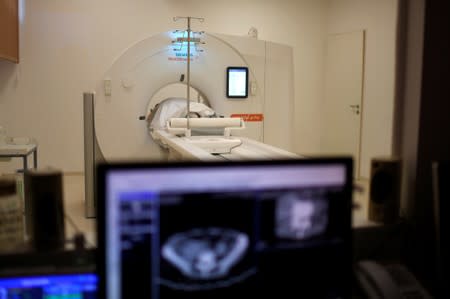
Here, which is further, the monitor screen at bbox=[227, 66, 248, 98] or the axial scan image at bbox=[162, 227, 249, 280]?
the monitor screen at bbox=[227, 66, 248, 98]

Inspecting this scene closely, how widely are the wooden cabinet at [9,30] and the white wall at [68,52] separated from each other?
0.68 ft

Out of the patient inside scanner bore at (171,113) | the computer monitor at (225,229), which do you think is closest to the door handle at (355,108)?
the patient inside scanner bore at (171,113)

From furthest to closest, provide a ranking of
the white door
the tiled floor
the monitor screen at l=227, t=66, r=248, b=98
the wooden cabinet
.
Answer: the white door
the wooden cabinet
the monitor screen at l=227, t=66, r=248, b=98
the tiled floor

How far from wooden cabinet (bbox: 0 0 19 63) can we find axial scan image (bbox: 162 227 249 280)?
428 centimetres

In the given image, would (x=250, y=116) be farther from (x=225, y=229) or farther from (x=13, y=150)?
(x=225, y=229)

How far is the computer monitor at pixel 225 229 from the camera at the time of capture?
2.72 ft

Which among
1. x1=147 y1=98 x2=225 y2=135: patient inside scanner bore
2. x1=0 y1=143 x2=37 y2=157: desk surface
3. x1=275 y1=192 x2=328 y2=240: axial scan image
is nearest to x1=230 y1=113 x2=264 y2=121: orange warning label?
x1=147 y1=98 x2=225 y2=135: patient inside scanner bore

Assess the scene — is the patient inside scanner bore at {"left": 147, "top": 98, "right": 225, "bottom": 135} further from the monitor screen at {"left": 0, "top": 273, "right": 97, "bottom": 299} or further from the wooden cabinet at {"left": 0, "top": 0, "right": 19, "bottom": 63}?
the monitor screen at {"left": 0, "top": 273, "right": 97, "bottom": 299}

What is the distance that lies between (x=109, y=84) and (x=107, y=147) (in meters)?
0.45

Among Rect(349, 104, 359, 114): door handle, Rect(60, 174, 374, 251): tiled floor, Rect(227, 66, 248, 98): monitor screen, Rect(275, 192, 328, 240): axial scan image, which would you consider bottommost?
Rect(60, 174, 374, 251): tiled floor

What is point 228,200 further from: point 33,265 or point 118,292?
point 33,265

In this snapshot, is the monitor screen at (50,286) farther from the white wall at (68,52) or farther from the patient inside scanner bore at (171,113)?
the white wall at (68,52)

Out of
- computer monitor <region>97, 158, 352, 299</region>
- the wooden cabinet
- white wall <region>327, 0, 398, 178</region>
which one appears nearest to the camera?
computer monitor <region>97, 158, 352, 299</region>

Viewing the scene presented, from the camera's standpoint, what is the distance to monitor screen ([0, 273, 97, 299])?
0.90m
